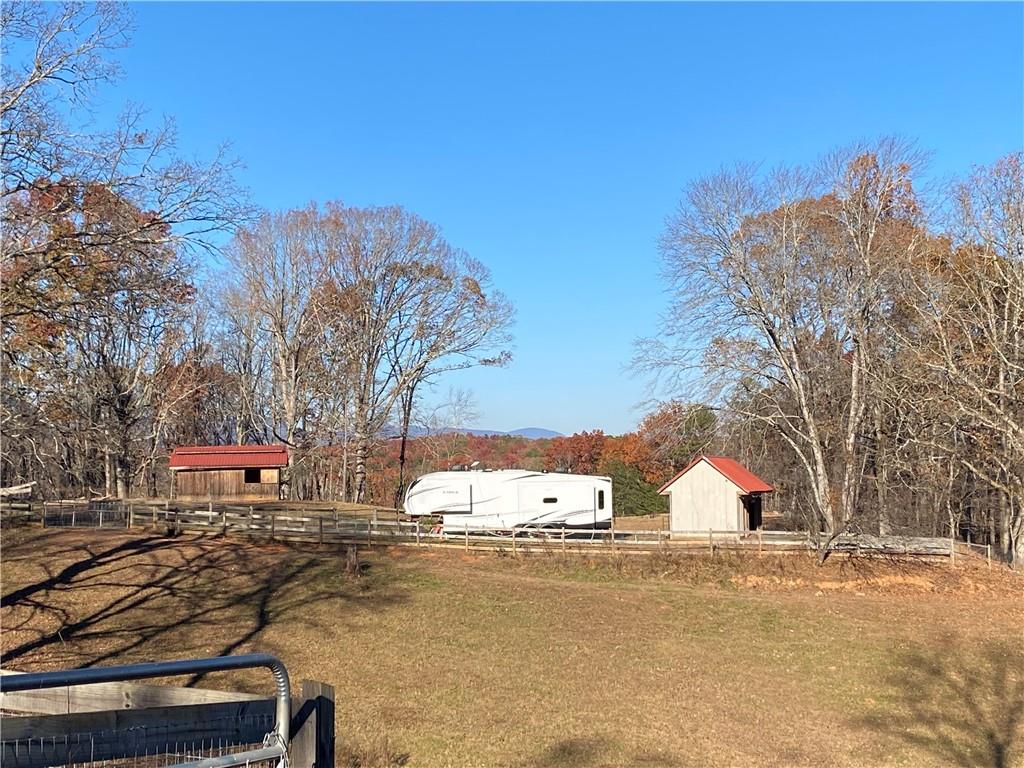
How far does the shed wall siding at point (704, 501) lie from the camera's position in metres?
29.9

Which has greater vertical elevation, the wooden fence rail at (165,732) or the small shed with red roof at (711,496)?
the wooden fence rail at (165,732)

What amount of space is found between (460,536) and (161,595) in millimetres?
11592

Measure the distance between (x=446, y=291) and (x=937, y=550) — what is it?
96.0 feet

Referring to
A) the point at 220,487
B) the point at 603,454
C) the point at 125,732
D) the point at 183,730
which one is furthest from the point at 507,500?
the point at 603,454

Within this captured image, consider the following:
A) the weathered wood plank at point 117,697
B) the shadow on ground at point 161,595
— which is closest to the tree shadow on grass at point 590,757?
the shadow on ground at point 161,595

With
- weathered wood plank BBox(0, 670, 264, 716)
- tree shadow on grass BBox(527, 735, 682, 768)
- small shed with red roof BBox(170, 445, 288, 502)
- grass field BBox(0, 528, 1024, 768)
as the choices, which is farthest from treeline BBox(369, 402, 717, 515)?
weathered wood plank BBox(0, 670, 264, 716)

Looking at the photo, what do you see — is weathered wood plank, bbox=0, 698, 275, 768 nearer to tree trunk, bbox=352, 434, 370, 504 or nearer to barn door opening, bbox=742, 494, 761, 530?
barn door opening, bbox=742, 494, 761, 530

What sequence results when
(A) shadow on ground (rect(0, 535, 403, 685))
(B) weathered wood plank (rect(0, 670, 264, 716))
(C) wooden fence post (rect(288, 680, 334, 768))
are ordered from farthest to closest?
1. (A) shadow on ground (rect(0, 535, 403, 685))
2. (B) weathered wood plank (rect(0, 670, 264, 716))
3. (C) wooden fence post (rect(288, 680, 334, 768))

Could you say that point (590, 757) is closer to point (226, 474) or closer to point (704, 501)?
point (704, 501)

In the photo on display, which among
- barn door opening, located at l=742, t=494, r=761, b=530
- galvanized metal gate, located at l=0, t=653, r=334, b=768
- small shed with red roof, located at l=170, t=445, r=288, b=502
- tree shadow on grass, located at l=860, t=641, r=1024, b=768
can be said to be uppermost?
galvanized metal gate, located at l=0, t=653, r=334, b=768

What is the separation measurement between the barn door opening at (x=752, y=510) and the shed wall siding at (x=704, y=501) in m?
0.91

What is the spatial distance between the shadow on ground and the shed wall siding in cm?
1362

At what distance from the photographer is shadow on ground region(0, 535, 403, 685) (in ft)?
53.1

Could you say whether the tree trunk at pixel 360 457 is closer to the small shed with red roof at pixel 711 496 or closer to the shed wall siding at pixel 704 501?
the small shed with red roof at pixel 711 496
